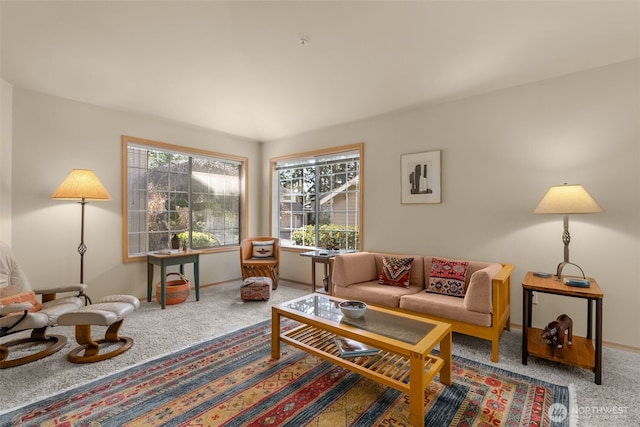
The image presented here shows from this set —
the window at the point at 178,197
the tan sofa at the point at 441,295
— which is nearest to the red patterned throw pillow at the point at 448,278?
the tan sofa at the point at 441,295

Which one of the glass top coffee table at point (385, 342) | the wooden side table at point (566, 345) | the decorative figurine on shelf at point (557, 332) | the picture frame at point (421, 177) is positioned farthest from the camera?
the picture frame at point (421, 177)

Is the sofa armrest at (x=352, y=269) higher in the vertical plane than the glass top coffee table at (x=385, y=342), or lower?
higher

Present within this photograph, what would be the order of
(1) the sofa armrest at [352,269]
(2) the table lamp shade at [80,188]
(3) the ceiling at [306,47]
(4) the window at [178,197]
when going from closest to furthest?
1. (3) the ceiling at [306,47]
2. (2) the table lamp shade at [80,188]
3. (1) the sofa armrest at [352,269]
4. (4) the window at [178,197]

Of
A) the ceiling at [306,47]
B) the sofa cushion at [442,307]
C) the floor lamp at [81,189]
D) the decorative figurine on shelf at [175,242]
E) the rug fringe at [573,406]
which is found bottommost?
the rug fringe at [573,406]

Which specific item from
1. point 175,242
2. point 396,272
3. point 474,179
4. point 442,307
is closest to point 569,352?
point 442,307

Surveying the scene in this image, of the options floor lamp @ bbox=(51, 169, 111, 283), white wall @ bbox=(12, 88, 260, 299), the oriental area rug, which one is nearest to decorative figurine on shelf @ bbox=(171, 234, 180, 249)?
white wall @ bbox=(12, 88, 260, 299)

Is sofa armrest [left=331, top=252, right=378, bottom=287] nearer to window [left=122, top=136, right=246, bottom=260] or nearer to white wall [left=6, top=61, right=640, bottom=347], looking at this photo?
white wall [left=6, top=61, right=640, bottom=347]

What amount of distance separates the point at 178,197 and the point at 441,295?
12.7 ft

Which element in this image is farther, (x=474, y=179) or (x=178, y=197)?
(x=178, y=197)

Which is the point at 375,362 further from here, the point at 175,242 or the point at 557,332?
the point at 175,242

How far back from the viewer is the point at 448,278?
119 inches

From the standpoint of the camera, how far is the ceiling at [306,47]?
8.13 feet

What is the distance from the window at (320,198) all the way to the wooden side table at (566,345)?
2.23 m

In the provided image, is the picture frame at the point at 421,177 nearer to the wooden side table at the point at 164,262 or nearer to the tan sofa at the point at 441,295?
the tan sofa at the point at 441,295
